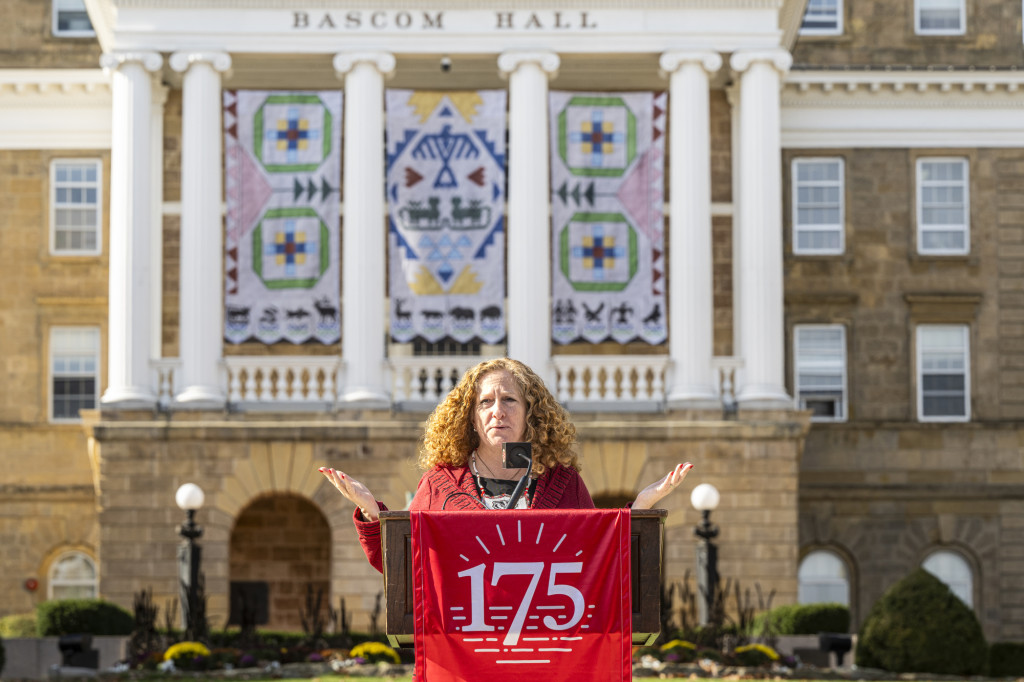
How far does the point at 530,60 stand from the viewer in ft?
94.1

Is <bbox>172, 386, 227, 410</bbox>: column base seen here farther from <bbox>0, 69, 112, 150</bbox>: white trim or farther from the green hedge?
the green hedge

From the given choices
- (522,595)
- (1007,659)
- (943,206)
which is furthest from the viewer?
(943,206)

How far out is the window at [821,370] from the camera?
109 feet

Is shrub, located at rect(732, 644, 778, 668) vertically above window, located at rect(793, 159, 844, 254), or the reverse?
window, located at rect(793, 159, 844, 254)

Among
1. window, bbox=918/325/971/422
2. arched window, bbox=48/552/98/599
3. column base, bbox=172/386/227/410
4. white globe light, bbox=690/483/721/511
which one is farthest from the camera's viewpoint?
window, bbox=918/325/971/422

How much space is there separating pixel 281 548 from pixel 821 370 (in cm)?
1137

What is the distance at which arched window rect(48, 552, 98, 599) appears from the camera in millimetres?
32344

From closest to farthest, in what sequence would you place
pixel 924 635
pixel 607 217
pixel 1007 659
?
pixel 924 635 < pixel 607 217 < pixel 1007 659

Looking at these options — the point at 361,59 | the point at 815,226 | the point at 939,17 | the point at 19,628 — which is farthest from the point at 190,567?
the point at 939,17

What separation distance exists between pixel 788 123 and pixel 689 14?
518 cm

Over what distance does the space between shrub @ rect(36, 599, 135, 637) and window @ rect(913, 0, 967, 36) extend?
2047 cm

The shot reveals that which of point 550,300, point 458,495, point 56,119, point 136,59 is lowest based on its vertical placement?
point 458,495

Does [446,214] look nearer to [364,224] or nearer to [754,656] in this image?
[364,224]

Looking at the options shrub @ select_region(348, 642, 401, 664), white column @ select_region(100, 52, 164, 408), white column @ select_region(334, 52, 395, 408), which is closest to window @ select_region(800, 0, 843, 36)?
white column @ select_region(334, 52, 395, 408)
